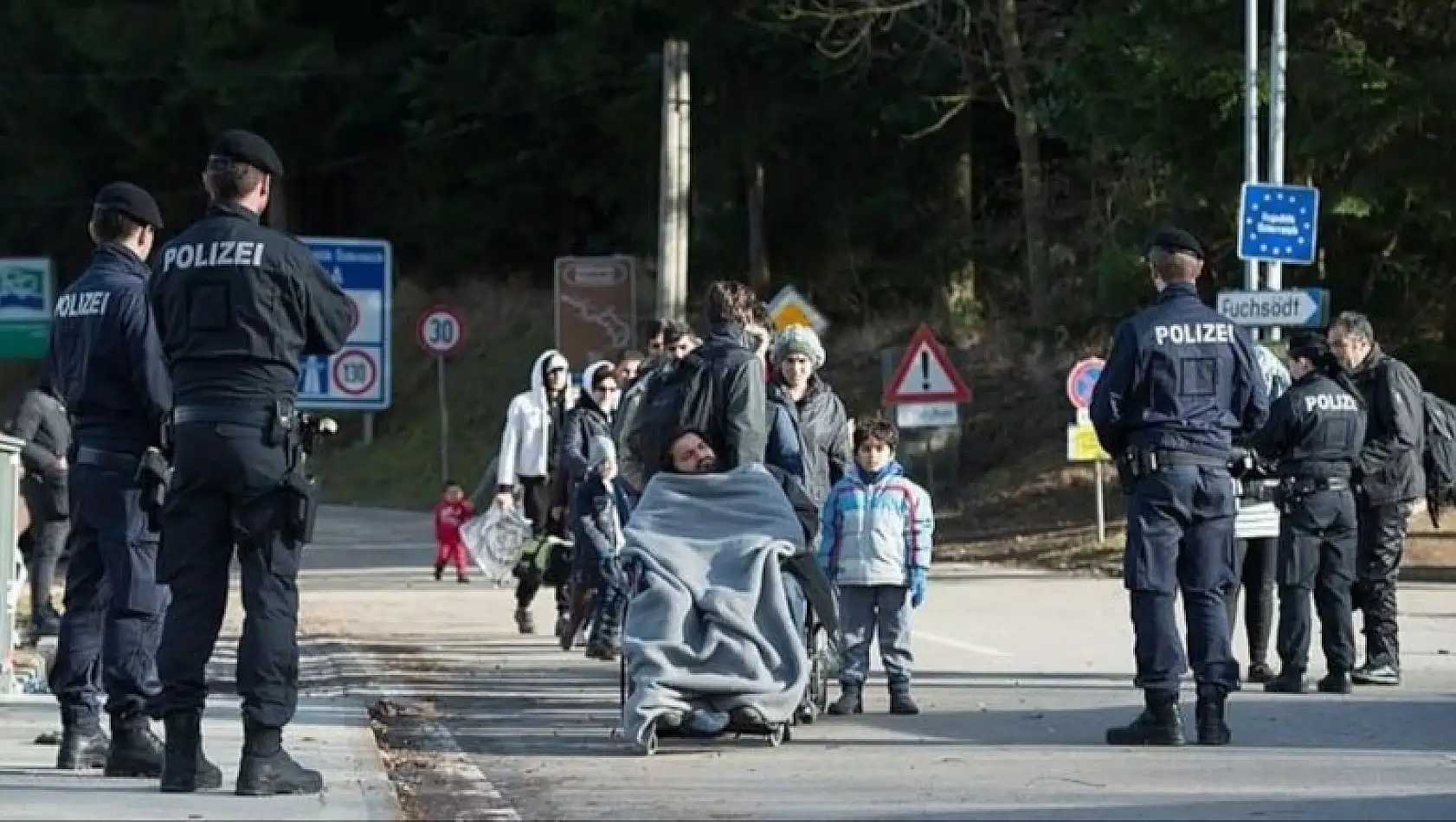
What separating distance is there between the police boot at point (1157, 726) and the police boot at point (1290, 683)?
257 centimetres

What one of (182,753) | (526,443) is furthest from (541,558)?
(182,753)

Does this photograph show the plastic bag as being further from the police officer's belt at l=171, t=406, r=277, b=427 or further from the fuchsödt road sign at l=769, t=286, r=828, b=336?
the police officer's belt at l=171, t=406, r=277, b=427

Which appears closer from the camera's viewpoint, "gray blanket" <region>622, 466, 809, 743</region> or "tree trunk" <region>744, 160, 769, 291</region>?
"gray blanket" <region>622, 466, 809, 743</region>

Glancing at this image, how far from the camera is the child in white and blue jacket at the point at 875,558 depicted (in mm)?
13180

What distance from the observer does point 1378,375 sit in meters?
14.5

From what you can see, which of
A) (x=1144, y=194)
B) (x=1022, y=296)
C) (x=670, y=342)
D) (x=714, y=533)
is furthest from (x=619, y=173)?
(x=714, y=533)

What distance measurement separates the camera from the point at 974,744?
38.2 feet

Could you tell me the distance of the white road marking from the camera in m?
16.5

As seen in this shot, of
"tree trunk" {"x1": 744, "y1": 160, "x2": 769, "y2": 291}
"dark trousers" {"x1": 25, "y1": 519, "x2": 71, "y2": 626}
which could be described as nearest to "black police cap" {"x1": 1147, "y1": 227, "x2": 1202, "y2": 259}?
"dark trousers" {"x1": 25, "y1": 519, "x2": 71, "y2": 626}

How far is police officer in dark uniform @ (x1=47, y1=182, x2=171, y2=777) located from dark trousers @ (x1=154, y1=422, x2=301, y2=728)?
71 cm

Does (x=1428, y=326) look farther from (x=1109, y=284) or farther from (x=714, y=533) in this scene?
(x=714, y=533)

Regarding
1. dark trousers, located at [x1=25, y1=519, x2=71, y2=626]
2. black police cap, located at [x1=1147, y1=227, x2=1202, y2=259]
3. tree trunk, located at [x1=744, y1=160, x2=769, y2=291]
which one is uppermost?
tree trunk, located at [x1=744, y1=160, x2=769, y2=291]

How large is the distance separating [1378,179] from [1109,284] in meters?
3.73

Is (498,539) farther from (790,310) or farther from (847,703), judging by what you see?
(790,310)
